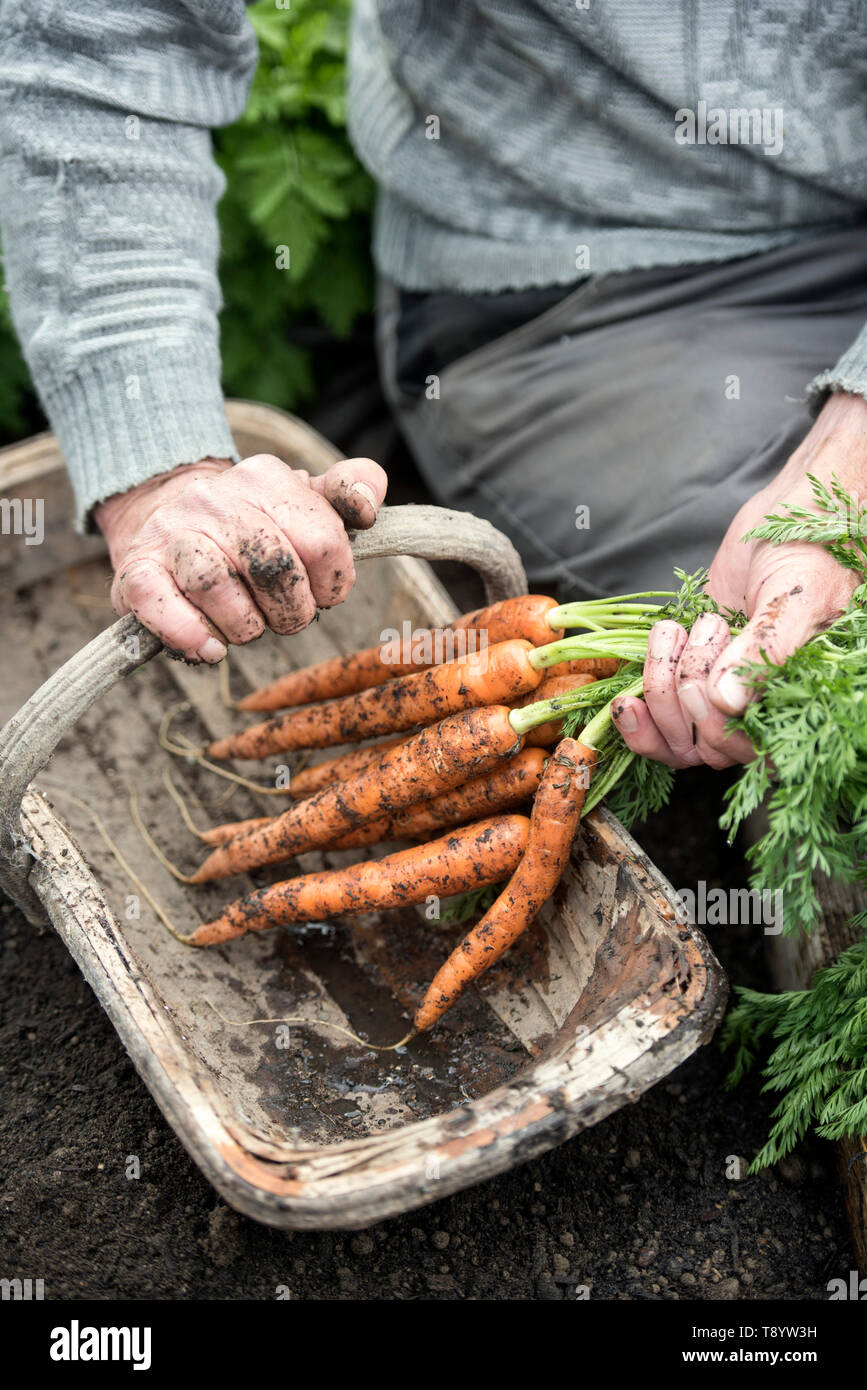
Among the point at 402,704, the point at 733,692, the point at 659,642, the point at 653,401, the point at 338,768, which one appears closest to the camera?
the point at 733,692

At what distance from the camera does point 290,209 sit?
2.81 metres

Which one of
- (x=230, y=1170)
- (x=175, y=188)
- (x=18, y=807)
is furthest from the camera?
(x=175, y=188)

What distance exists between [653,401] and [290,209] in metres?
1.29

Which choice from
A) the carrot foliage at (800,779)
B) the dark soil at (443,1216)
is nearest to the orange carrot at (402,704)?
the carrot foliage at (800,779)

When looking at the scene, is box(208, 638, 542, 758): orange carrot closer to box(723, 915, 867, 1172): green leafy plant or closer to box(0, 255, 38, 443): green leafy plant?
box(723, 915, 867, 1172): green leafy plant

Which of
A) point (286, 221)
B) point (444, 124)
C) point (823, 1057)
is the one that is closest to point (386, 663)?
point (823, 1057)

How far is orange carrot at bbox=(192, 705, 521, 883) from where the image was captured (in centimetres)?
171

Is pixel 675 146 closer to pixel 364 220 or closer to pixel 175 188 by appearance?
pixel 175 188

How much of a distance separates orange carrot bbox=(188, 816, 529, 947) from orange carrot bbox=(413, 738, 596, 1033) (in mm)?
60

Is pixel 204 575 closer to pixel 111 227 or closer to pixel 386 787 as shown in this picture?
pixel 386 787

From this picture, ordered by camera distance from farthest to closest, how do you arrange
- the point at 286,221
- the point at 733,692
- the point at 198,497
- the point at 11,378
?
the point at 11,378 < the point at 286,221 < the point at 198,497 < the point at 733,692
